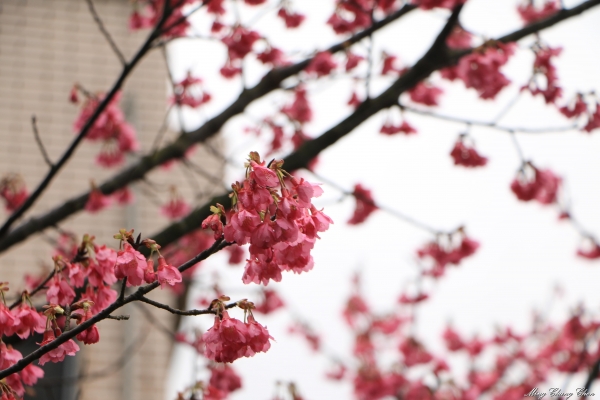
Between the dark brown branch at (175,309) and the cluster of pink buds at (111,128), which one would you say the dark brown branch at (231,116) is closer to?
the cluster of pink buds at (111,128)

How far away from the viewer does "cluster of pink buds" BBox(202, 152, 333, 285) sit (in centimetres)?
169

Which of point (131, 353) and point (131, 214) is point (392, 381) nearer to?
point (131, 353)

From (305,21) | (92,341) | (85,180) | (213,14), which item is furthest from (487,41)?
(85,180)

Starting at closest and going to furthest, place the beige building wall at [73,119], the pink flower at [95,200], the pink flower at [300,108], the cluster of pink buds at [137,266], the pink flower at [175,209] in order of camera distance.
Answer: the cluster of pink buds at [137,266] < the pink flower at [95,200] < the pink flower at [300,108] < the pink flower at [175,209] < the beige building wall at [73,119]

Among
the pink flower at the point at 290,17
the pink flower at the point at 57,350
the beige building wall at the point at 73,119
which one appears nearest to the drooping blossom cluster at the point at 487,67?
the pink flower at the point at 290,17

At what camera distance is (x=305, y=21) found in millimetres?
4754

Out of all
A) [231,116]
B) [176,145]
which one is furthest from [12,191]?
[231,116]

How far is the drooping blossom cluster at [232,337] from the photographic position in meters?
1.83

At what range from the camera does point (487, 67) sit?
3615mm

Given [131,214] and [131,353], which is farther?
[131,214]

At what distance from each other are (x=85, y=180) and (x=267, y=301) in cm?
268

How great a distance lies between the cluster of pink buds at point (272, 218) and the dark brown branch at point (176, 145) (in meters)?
1.97

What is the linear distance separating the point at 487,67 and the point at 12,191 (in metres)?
3.24

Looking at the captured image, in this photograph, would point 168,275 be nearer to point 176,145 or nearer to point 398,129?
point 176,145
